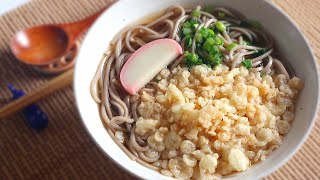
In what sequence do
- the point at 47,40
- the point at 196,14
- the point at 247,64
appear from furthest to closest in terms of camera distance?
the point at 47,40 < the point at 196,14 < the point at 247,64

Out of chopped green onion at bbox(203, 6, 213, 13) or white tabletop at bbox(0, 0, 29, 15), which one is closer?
chopped green onion at bbox(203, 6, 213, 13)

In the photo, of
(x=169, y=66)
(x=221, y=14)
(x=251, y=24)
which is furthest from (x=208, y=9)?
(x=169, y=66)

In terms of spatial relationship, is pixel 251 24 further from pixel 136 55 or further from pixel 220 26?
pixel 136 55

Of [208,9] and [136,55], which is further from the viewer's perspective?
[208,9]

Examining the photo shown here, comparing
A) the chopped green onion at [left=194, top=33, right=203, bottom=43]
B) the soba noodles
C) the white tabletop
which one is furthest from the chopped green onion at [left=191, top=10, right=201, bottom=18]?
the white tabletop

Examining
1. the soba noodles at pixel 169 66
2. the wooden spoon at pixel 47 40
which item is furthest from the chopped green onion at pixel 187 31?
the wooden spoon at pixel 47 40

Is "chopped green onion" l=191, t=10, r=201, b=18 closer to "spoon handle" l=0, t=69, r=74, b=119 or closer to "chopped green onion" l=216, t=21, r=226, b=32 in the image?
"chopped green onion" l=216, t=21, r=226, b=32
